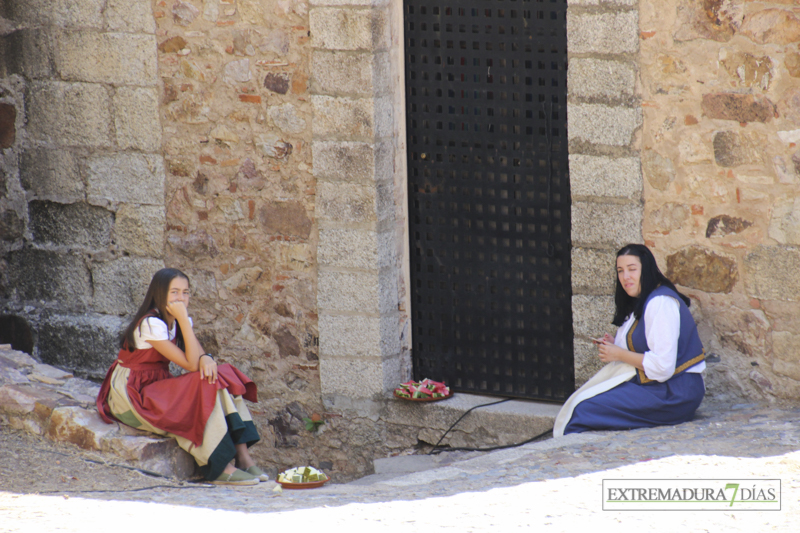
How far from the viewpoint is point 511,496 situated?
3688 mm

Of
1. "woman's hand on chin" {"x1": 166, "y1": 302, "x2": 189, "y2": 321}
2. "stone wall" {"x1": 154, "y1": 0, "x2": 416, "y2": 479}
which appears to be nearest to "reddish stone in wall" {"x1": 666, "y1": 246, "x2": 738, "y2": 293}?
"stone wall" {"x1": 154, "y1": 0, "x2": 416, "y2": 479}

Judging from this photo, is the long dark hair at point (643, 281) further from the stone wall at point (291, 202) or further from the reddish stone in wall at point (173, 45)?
the reddish stone in wall at point (173, 45)

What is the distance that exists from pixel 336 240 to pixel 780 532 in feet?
9.71

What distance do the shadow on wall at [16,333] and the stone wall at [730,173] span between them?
12.4 ft

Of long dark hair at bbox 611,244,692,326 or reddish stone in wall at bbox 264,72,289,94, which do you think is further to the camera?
reddish stone in wall at bbox 264,72,289,94

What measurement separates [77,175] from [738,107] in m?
3.74

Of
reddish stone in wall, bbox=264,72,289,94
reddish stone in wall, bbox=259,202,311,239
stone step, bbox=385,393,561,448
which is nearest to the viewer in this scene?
stone step, bbox=385,393,561,448

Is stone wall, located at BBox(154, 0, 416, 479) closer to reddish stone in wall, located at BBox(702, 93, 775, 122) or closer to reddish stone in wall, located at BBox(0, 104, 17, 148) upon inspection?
reddish stone in wall, located at BBox(0, 104, 17, 148)

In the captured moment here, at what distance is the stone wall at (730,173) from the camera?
4574 mm

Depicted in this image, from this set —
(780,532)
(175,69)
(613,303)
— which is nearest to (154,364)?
(175,69)

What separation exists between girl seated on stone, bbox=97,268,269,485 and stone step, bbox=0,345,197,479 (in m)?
0.07

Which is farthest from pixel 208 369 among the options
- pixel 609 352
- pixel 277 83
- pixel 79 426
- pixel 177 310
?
pixel 609 352

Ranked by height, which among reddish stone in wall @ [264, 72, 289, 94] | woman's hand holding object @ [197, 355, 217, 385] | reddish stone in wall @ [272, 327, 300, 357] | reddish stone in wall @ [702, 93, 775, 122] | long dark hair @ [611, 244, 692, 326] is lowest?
reddish stone in wall @ [272, 327, 300, 357]

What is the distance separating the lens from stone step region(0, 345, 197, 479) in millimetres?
4566
